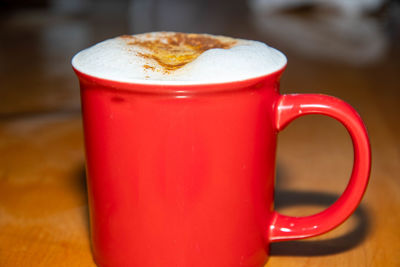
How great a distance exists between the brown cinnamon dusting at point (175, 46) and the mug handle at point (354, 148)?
8 cm

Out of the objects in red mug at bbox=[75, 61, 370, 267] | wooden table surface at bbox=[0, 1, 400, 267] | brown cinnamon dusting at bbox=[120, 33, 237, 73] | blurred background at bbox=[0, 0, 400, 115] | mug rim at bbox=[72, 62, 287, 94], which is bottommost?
blurred background at bbox=[0, 0, 400, 115]

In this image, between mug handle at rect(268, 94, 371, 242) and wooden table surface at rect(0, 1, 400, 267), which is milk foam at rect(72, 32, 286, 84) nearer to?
mug handle at rect(268, 94, 371, 242)

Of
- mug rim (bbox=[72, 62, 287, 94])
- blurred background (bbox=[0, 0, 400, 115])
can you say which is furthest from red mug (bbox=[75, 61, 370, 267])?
blurred background (bbox=[0, 0, 400, 115])

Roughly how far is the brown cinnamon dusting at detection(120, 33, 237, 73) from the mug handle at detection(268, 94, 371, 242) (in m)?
0.08

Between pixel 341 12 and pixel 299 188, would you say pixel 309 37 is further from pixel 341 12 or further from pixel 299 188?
pixel 299 188

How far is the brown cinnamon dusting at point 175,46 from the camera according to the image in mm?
445

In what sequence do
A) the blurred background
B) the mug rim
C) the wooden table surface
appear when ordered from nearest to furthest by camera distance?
the mug rim < the wooden table surface < the blurred background

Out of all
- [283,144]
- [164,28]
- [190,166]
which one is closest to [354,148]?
[190,166]

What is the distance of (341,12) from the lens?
1.71 m

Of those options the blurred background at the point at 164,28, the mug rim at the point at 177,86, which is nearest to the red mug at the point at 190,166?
the mug rim at the point at 177,86

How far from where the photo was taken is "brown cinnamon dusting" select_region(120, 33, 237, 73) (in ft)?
1.46

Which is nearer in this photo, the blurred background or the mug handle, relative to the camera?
the mug handle

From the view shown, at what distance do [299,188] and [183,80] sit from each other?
0.94ft

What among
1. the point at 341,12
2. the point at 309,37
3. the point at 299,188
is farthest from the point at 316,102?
the point at 341,12
